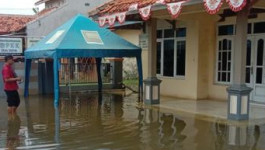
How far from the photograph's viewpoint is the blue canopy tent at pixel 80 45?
12688mm

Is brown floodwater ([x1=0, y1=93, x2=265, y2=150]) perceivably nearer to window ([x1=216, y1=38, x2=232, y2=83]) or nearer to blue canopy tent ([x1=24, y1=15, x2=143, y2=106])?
blue canopy tent ([x1=24, y1=15, x2=143, y2=106])

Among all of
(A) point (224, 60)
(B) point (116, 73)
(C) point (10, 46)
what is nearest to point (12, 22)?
(C) point (10, 46)

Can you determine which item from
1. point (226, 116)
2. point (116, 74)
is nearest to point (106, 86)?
point (116, 74)

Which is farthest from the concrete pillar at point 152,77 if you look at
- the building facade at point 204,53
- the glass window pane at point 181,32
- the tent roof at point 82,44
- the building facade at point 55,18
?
the building facade at point 55,18

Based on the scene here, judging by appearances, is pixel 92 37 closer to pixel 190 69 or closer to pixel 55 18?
pixel 190 69

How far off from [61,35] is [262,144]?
325 inches

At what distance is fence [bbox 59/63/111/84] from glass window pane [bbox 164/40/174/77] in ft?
13.0

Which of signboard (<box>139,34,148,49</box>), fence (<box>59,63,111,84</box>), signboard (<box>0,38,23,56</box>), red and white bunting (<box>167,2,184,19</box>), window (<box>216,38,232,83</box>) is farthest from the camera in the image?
fence (<box>59,63,111,84</box>)

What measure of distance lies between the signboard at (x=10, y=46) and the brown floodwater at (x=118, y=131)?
5.13 meters

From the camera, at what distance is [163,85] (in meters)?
15.8

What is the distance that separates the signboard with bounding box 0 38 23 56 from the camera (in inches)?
664

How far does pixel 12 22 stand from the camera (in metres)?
31.5

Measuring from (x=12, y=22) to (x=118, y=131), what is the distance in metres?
25.2

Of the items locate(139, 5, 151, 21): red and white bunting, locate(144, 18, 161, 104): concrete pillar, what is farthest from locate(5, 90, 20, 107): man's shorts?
locate(144, 18, 161, 104): concrete pillar
